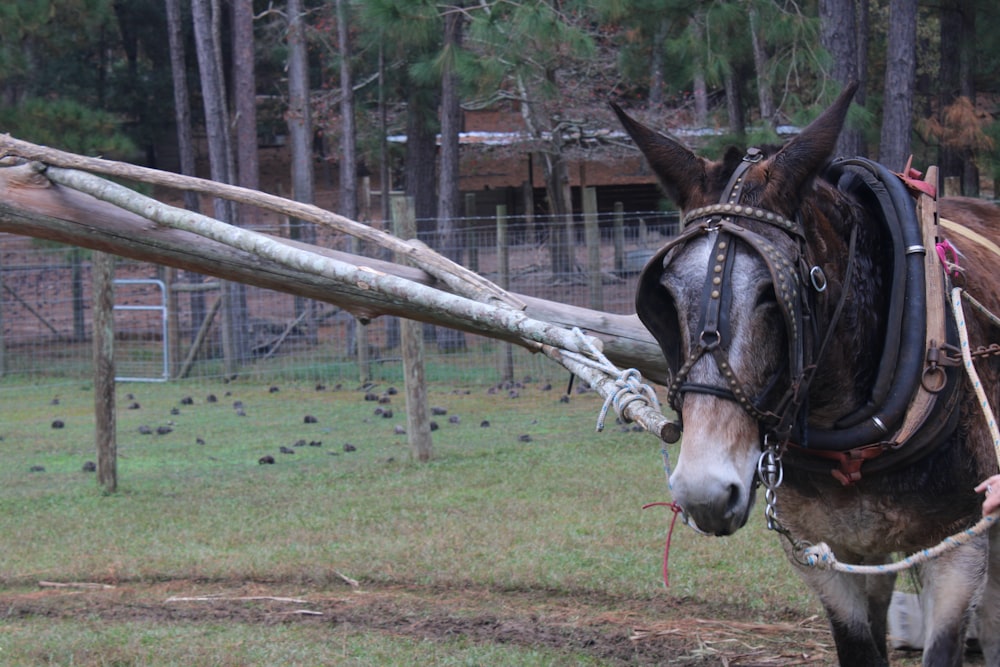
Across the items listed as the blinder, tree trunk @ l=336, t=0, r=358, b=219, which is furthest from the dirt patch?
tree trunk @ l=336, t=0, r=358, b=219

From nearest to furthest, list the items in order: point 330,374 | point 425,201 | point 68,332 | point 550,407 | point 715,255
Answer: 1. point 715,255
2. point 550,407
3. point 330,374
4. point 68,332
5. point 425,201

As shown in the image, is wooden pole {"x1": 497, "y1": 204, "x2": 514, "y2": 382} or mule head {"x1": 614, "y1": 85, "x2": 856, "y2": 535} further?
wooden pole {"x1": 497, "y1": 204, "x2": 514, "y2": 382}

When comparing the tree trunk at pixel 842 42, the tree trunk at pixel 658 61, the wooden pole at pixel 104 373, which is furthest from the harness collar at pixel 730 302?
the tree trunk at pixel 658 61

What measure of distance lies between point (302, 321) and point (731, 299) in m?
14.4

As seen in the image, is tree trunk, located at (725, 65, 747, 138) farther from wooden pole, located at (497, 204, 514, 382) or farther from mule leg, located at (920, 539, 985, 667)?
mule leg, located at (920, 539, 985, 667)

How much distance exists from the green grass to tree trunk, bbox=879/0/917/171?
415 centimetres

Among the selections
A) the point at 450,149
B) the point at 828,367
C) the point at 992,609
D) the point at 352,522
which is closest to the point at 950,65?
the point at 450,149

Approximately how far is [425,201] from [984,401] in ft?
58.9

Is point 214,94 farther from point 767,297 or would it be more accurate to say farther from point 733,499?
point 733,499

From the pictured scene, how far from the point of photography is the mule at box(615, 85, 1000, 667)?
2.68 metres

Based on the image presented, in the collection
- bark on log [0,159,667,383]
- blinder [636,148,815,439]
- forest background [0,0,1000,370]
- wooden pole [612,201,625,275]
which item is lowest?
blinder [636,148,815,439]

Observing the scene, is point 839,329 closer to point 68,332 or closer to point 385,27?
point 385,27

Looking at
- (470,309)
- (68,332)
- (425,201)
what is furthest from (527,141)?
A: (470,309)

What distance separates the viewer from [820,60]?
11602 mm
